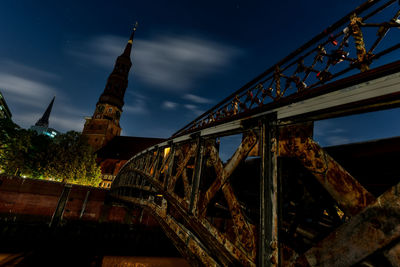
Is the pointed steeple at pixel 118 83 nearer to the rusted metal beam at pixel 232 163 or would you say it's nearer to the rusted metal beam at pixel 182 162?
the rusted metal beam at pixel 182 162

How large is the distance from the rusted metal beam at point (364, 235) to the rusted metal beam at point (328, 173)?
0.50 feet

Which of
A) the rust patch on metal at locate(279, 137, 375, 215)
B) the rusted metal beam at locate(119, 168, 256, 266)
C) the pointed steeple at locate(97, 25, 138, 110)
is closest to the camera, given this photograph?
the rust patch on metal at locate(279, 137, 375, 215)

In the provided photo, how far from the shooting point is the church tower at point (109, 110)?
1577 inches

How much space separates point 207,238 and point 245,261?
0.73m

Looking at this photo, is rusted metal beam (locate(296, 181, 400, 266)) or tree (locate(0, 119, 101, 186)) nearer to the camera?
rusted metal beam (locate(296, 181, 400, 266))

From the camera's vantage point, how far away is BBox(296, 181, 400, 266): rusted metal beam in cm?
99

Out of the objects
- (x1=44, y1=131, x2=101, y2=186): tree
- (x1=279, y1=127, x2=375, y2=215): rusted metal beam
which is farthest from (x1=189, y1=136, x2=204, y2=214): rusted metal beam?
(x1=44, y1=131, x2=101, y2=186): tree

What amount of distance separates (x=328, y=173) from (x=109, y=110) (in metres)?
48.2

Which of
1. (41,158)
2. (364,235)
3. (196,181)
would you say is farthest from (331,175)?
(41,158)

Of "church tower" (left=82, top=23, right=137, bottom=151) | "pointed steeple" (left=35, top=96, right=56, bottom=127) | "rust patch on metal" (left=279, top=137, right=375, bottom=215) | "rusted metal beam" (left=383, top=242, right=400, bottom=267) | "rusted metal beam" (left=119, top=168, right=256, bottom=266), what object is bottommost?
"rusted metal beam" (left=119, top=168, right=256, bottom=266)

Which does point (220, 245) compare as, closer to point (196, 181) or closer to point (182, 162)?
point (196, 181)

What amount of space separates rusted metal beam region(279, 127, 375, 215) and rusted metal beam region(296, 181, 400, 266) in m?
0.15

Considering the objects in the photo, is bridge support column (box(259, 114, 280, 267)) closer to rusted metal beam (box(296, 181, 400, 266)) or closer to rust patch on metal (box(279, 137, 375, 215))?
rust patch on metal (box(279, 137, 375, 215))

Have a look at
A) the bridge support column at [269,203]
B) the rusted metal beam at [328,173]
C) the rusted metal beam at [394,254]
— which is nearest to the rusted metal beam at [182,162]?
the bridge support column at [269,203]
